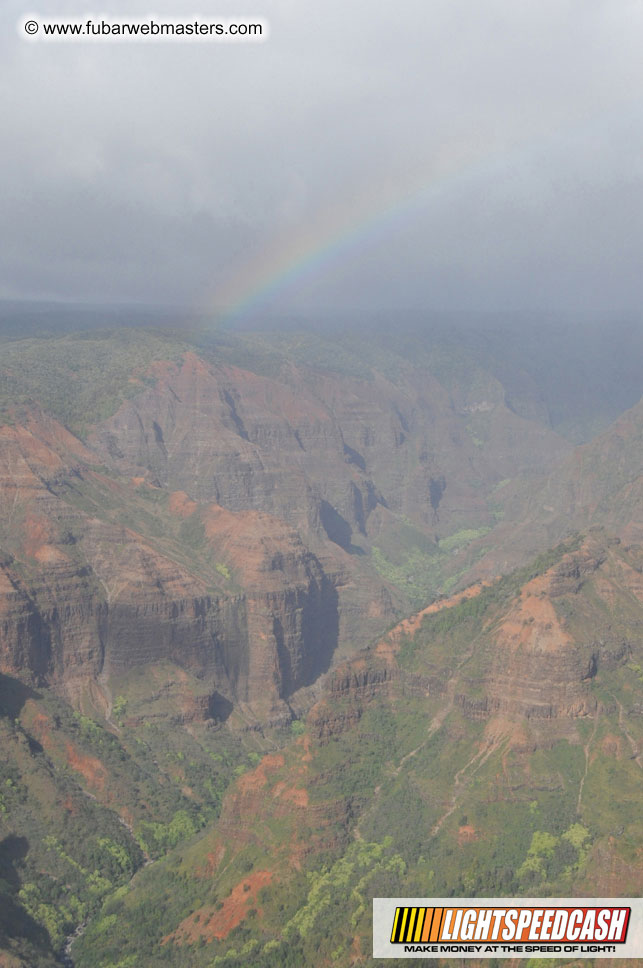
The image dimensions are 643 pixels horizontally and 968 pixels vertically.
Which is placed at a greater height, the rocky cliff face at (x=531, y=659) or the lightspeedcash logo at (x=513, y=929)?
the rocky cliff face at (x=531, y=659)

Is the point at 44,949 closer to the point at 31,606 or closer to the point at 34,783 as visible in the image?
the point at 34,783

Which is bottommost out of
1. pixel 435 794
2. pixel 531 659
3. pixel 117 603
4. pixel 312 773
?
pixel 435 794

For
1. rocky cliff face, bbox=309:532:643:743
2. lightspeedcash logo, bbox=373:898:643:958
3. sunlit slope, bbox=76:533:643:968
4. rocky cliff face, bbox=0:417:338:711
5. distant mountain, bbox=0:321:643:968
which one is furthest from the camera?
rocky cliff face, bbox=0:417:338:711

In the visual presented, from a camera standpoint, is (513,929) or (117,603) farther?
(117,603)

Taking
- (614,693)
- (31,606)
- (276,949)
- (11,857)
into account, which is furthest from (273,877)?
(31,606)

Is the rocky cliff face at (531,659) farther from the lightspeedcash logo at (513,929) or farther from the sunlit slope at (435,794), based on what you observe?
the lightspeedcash logo at (513,929)

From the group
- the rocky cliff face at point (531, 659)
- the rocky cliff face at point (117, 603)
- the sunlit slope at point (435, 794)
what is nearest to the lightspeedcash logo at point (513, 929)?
the sunlit slope at point (435, 794)

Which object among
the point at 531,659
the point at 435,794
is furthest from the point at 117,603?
the point at 531,659

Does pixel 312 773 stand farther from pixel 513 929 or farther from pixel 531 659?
pixel 513 929

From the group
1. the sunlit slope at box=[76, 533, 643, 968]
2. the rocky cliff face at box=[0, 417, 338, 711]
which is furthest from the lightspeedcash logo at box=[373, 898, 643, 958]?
the rocky cliff face at box=[0, 417, 338, 711]

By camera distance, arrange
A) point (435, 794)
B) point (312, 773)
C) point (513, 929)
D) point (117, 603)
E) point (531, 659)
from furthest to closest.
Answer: point (117, 603) → point (531, 659) → point (312, 773) → point (435, 794) → point (513, 929)

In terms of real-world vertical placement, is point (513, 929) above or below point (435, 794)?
below

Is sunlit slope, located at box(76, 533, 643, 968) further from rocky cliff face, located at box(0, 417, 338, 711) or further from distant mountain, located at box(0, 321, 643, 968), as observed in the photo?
rocky cliff face, located at box(0, 417, 338, 711)
